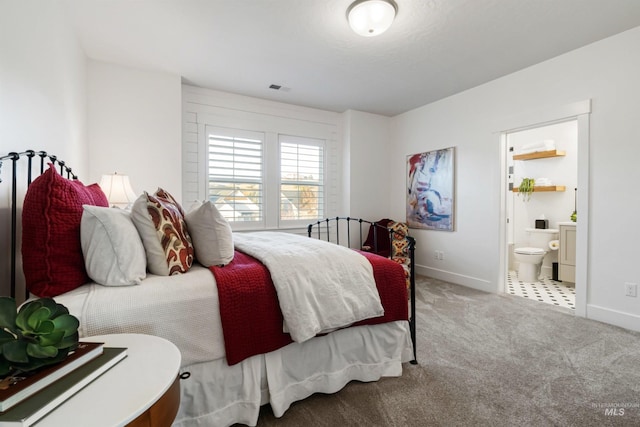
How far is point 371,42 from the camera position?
280cm

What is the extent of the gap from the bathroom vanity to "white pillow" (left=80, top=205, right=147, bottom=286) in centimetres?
490

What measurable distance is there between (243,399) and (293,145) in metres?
3.61

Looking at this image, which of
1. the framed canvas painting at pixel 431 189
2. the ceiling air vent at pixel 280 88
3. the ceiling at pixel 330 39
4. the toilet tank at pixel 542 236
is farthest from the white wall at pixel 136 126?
the toilet tank at pixel 542 236

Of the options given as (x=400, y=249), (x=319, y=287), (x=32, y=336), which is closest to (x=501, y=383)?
(x=319, y=287)

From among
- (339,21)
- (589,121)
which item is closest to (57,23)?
(339,21)

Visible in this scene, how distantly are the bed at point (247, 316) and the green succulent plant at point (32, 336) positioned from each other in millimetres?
474

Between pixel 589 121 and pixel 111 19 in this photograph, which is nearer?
→ pixel 111 19

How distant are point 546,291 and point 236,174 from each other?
4.29 metres

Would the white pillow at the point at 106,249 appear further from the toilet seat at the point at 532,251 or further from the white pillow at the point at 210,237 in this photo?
the toilet seat at the point at 532,251

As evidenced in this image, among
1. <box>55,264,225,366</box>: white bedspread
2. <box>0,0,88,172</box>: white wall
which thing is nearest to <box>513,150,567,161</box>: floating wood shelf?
<box>55,264,225,366</box>: white bedspread

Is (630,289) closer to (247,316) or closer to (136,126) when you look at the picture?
(247,316)

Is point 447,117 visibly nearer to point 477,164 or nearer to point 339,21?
point 477,164

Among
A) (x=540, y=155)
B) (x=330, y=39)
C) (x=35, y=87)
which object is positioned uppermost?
(x=330, y=39)

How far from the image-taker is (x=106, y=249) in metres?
1.33
